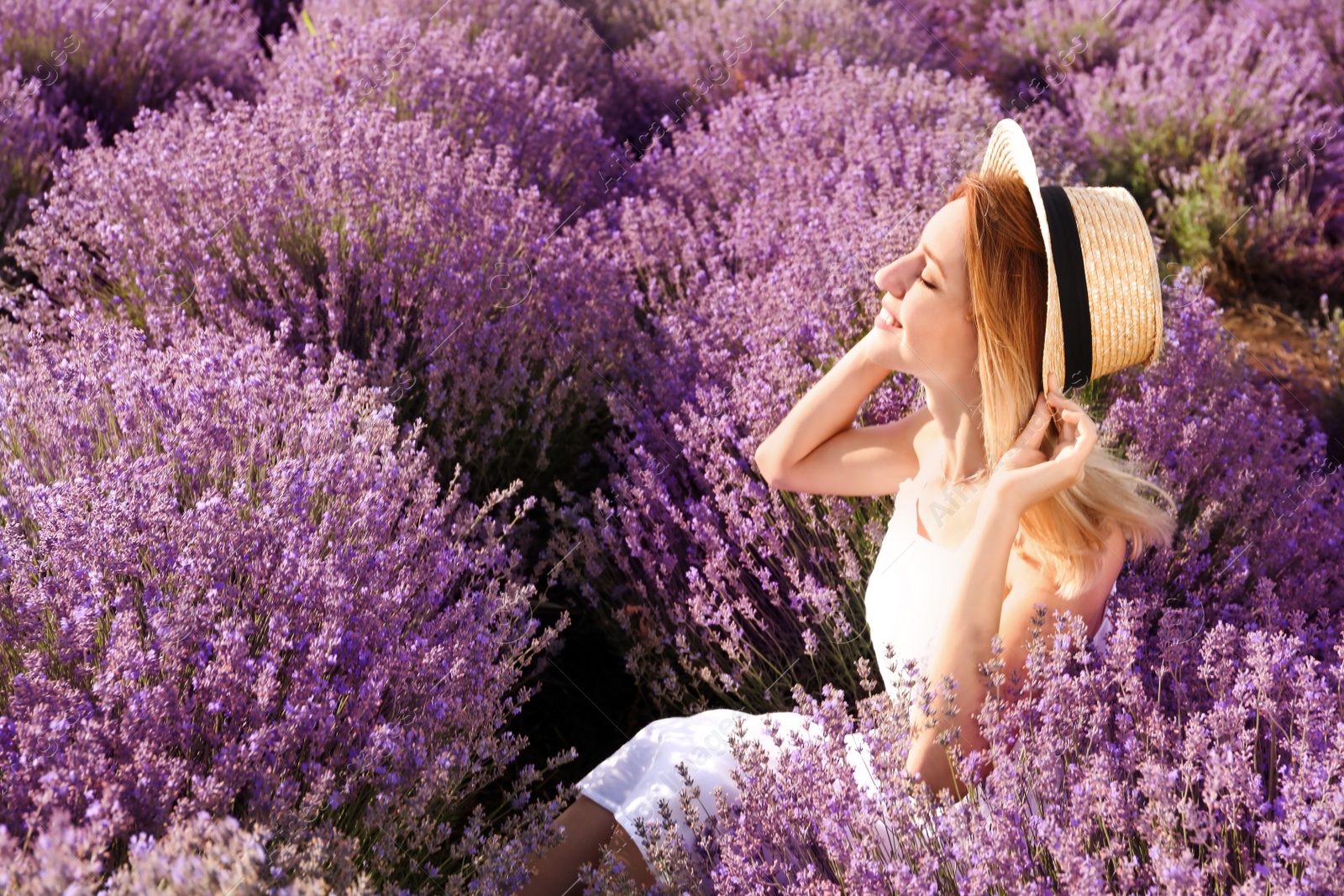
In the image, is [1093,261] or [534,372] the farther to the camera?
[534,372]

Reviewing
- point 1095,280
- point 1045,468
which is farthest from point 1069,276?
point 1045,468

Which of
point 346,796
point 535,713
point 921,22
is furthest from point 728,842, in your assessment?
point 921,22

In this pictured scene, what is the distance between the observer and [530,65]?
550 cm

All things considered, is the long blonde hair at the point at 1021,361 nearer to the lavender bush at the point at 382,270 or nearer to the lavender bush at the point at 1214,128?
the lavender bush at the point at 382,270

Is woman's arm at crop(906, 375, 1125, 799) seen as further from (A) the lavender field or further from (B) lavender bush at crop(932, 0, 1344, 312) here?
(B) lavender bush at crop(932, 0, 1344, 312)

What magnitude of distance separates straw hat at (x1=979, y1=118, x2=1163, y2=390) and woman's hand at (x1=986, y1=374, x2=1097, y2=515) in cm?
11

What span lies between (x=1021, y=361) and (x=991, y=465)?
198mm

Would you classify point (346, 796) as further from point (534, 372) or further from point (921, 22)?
point (921, 22)

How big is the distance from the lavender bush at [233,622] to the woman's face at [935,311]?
2.72 ft

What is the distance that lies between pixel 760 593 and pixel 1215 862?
1.41 meters

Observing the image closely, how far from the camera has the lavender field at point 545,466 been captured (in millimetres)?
1520

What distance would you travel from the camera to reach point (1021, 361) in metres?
1.94

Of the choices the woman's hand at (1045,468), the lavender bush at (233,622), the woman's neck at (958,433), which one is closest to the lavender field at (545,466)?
the lavender bush at (233,622)

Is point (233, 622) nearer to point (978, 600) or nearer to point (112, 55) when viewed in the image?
point (978, 600)
